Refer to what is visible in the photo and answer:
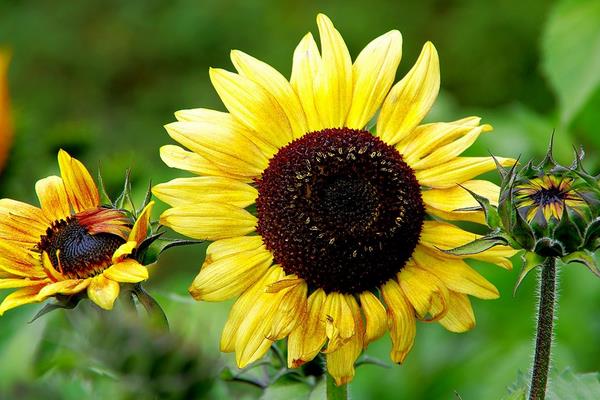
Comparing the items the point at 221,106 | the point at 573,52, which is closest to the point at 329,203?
the point at 573,52

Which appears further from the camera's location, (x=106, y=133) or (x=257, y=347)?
(x=106, y=133)

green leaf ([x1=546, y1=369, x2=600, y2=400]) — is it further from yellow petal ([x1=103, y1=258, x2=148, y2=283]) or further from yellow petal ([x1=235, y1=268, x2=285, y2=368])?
yellow petal ([x1=103, y1=258, x2=148, y2=283])

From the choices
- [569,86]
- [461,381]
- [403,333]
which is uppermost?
[569,86]

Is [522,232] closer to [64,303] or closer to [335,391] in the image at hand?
[335,391]

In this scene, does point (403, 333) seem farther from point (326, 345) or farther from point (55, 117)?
point (55, 117)

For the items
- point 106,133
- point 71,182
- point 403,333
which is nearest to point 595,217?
point 403,333
